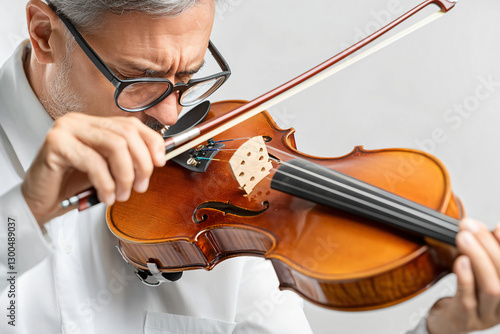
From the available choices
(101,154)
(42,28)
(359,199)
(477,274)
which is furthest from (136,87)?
(477,274)

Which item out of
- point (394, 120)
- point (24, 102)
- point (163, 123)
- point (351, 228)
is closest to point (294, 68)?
point (394, 120)

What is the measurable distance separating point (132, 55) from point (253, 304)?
2.27 feet

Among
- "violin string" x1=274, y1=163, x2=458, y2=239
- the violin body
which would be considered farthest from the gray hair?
"violin string" x1=274, y1=163, x2=458, y2=239

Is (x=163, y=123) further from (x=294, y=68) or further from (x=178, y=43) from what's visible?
(x=294, y=68)

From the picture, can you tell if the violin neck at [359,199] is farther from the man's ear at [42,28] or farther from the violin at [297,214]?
the man's ear at [42,28]

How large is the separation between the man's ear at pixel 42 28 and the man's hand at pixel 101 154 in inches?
20.6

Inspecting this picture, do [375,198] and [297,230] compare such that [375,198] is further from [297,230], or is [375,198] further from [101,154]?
[101,154]

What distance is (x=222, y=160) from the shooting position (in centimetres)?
118

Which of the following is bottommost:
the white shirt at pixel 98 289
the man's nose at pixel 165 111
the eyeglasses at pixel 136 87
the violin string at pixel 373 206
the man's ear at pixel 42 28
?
the white shirt at pixel 98 289

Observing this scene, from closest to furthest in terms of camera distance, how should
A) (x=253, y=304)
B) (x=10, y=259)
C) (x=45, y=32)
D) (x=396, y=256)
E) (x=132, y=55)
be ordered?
(x=396, y=256) → (x=10, y=259) → (x=132, y=55) → (x=45, y=32) → (x=253, y=304)

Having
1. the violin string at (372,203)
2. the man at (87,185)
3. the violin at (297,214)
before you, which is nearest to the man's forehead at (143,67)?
the man at (87,185)

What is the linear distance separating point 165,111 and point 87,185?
0.36m

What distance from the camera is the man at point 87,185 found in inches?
45.1

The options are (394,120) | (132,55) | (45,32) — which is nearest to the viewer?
(132,55)
